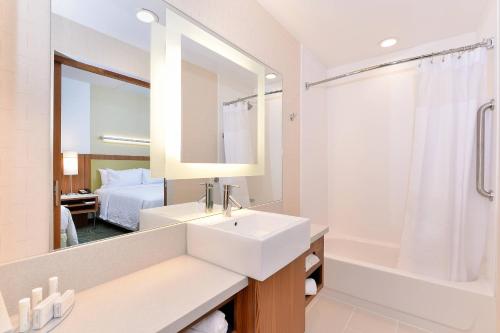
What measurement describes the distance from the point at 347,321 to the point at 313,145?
1.59 m

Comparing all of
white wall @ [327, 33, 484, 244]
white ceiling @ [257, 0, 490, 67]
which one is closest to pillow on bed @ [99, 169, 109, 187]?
white ceiling @ [257, 0, 490, 67]

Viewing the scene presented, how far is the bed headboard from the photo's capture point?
0.91 meters

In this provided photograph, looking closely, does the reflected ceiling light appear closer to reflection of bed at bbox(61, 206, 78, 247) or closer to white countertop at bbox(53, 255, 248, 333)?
reflection of bed at bbox(61, 206, 78, 247)

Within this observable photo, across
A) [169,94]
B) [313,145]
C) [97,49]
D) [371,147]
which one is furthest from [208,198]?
[371,147]

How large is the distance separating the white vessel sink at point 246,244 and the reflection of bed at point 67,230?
18.1 inches

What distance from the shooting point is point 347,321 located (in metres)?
1.77

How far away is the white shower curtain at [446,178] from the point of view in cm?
170

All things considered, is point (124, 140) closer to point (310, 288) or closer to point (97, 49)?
point (97, 49)

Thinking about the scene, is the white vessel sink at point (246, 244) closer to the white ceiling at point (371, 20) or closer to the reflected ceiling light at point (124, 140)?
the reflected ceiling light at point (124, 140)

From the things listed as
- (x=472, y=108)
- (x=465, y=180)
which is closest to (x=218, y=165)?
(x=465, y=180)

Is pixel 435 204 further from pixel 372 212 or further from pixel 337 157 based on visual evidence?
pixel 337 157

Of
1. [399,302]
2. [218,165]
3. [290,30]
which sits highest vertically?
[290,30]

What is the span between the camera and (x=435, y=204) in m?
1.83

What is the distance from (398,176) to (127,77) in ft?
8.41
